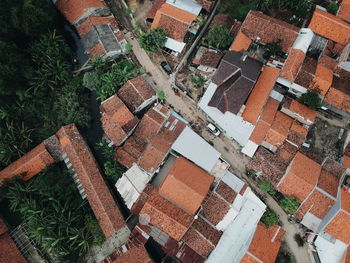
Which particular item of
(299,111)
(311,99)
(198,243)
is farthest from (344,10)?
(198,243)

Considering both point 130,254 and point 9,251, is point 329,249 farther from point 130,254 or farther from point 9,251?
point 9,251

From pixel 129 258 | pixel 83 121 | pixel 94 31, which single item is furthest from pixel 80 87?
pixel 129 258

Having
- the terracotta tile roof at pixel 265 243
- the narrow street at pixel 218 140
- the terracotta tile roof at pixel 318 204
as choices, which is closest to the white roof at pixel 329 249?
the narrow street at pixel 218 140

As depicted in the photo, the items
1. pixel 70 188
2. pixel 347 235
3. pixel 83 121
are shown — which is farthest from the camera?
pixel 83 121

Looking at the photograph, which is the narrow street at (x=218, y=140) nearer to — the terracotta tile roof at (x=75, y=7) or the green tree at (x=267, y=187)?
the green tree at (x=267, y=187)

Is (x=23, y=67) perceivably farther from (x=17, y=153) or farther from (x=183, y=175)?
(x=183, y=175)

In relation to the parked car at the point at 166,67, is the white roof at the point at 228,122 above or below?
below
